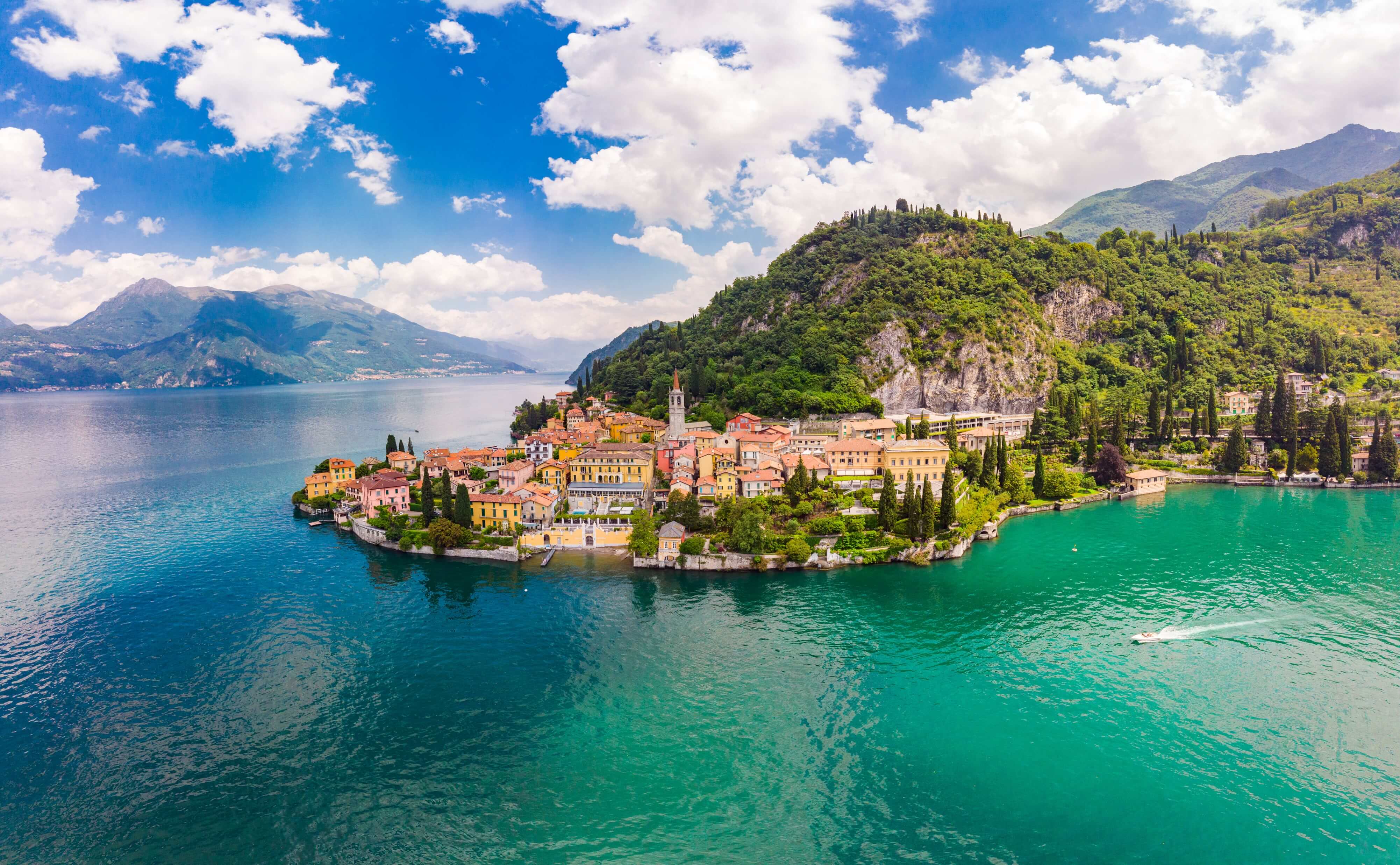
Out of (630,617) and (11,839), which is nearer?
(11,839)

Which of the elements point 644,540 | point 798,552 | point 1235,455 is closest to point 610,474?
point 644,540

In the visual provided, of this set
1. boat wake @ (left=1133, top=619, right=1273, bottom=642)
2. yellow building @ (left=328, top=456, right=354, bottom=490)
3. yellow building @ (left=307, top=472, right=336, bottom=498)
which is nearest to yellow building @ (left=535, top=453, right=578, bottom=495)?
yellow building @ (left=328, top=456, right=354, bottom=490)

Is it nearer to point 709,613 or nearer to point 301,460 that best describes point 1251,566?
point 709,613

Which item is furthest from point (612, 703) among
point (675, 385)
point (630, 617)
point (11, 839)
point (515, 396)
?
point (515, 396)

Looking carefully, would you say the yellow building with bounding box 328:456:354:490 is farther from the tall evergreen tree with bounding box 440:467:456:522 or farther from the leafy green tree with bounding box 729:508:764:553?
the leafy green tree with bounding box 729:508:764:553

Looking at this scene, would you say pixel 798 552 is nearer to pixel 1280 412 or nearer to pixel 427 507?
pixel 427 507

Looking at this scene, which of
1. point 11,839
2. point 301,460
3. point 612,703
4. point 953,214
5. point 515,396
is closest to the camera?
point 11,839

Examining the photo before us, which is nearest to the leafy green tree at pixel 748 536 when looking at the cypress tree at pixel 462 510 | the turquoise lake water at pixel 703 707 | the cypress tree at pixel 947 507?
the turquoise lake water at pixel 703 707

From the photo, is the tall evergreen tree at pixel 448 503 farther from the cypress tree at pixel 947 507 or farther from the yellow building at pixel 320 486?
the cypress tree at pixel 947 507
